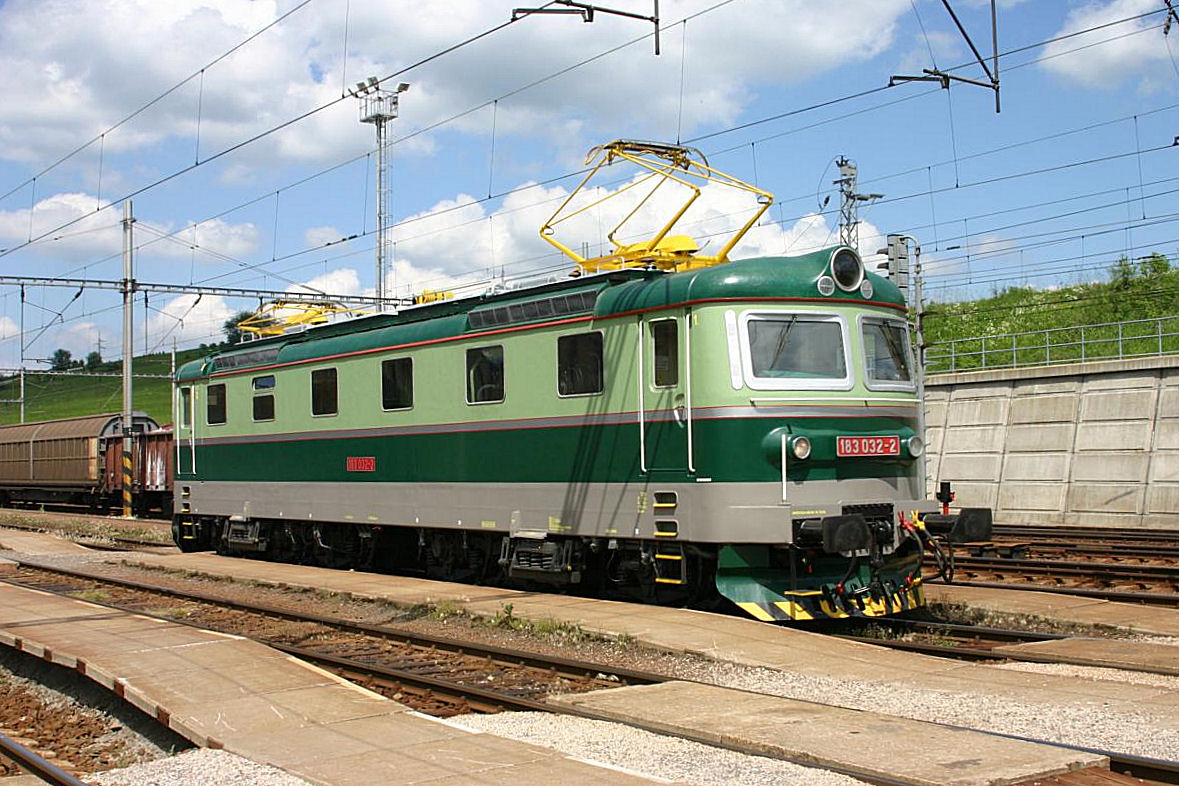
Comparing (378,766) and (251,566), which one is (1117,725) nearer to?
(378,766)

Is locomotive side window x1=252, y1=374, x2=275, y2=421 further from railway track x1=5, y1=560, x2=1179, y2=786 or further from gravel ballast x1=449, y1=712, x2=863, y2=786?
gravel ballast x1=449, y1=712, x2=863, y2=786

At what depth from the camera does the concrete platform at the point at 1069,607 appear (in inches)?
472

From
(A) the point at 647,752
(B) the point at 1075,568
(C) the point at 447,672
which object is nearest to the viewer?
(A) the point at 647,752

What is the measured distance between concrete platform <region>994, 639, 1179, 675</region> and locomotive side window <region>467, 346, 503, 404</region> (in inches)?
273

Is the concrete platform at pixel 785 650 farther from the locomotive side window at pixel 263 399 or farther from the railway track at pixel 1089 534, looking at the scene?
the railway track at pixel 1089 534

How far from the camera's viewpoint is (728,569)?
12.1 m

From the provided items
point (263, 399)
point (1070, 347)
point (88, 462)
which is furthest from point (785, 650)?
point (88, 462)

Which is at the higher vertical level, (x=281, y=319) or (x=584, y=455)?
(x=281, y=319)

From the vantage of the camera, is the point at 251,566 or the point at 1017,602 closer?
the point at 1017,602

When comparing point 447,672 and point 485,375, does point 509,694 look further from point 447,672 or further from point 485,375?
point 485,375

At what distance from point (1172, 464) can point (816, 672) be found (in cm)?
1768

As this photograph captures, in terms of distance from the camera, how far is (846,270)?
12.8m

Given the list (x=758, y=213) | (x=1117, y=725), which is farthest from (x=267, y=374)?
(x=1117, y=725)

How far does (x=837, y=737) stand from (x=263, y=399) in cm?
1482
